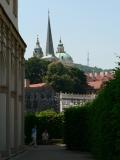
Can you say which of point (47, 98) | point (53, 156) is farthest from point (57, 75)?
point (53, 156)

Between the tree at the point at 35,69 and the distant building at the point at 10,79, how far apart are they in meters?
105

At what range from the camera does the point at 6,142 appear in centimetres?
3198

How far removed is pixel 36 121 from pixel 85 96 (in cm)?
9586

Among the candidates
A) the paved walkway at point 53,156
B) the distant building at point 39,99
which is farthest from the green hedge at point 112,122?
the distant building at point 39,99

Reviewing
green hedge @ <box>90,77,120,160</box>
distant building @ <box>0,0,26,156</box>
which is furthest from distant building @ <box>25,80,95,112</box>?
green hedge @ <box>90,77,120,160</box>

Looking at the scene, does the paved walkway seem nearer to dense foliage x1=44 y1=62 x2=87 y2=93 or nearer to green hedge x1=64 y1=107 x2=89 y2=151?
green hedge x1=64 y1=107 x2=89 y2=151

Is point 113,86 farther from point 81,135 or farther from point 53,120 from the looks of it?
point 53,120

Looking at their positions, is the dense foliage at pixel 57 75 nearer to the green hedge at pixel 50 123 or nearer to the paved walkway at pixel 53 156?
the green hedge at pixel 50 123

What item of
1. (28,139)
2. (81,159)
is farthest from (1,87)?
(28,139)

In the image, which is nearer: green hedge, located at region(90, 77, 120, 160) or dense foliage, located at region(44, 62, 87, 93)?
green hedge, located at region(90, 77, 120, 160)

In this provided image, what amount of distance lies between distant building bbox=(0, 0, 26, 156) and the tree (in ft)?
345

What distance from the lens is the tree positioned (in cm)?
14988

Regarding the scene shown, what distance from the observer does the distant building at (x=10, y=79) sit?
31173 mm

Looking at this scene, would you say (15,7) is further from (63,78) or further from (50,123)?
(63,78)
